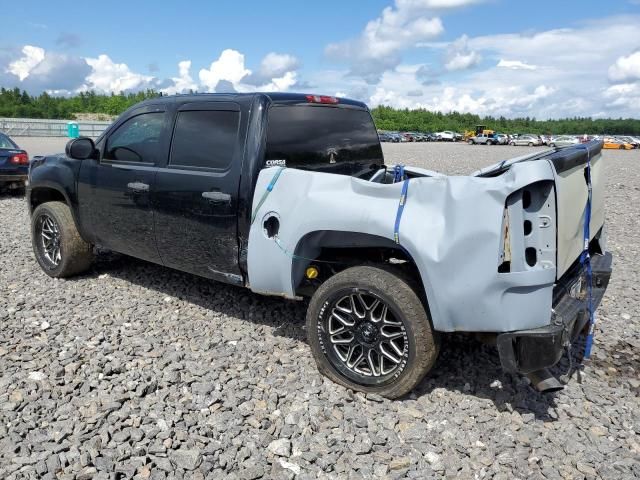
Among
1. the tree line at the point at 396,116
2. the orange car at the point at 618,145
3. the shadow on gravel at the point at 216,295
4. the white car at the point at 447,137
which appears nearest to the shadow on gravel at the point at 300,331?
the shadow on gravel at the point at 216,295

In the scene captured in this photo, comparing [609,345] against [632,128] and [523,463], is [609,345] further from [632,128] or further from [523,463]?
[632,128]

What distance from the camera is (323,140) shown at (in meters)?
4.44

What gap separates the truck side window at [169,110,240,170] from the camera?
4.16m

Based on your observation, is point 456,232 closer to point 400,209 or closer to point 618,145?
point 400,209

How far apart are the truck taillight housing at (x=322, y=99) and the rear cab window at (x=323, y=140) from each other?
5 cm

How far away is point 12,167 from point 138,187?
27.0 ft

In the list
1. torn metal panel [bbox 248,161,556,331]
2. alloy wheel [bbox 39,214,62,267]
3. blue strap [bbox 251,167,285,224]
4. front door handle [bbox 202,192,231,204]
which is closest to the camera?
torn metal panel [bbox 248,161,556,331]

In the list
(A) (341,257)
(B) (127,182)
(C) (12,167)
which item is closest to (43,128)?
(C) (12,167)

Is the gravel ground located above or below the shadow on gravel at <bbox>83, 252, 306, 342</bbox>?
below

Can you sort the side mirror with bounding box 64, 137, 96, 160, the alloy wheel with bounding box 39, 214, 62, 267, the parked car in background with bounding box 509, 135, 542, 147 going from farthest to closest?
the parked car in background with bounding box 509, 135, 542, 147 < the alloy wheel with bounding box 39, 214, 62, 267 < the side mirror with bounding box 64, 137, 96, 160

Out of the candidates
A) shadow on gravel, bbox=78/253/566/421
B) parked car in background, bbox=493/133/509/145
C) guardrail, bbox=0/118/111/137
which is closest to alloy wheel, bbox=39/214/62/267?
shadow on gravel, bbox=78/253/566/421

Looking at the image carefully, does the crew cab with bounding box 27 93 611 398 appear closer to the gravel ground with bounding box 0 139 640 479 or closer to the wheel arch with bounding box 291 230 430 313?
the wheel arch with bounding box 291 230 430 313

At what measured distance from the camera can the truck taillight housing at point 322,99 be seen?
4419 mm

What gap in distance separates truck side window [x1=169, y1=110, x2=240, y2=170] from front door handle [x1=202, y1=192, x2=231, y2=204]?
0.22m
